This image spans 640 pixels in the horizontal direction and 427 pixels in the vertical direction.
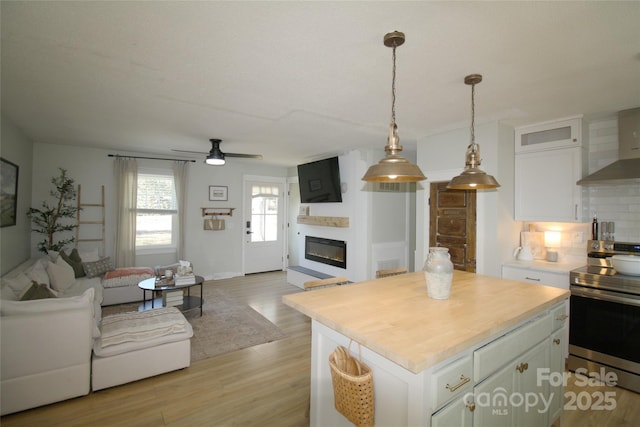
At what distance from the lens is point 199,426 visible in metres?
2.08

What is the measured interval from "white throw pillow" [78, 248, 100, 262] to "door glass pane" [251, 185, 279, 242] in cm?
283

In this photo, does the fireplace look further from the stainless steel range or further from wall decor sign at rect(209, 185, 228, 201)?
the stainless steel range

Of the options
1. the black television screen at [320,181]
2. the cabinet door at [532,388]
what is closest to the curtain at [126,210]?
the black television screen at [320,181]

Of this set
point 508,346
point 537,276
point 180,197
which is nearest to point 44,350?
point 508,346

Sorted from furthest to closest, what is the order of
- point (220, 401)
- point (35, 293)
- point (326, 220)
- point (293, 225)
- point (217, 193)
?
point (293, 225)
point (217, 193)
point (326, 220)
point (35, 293)
point (220, 401)

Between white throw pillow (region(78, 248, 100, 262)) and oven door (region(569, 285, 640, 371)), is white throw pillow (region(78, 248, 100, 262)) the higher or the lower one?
the higher one

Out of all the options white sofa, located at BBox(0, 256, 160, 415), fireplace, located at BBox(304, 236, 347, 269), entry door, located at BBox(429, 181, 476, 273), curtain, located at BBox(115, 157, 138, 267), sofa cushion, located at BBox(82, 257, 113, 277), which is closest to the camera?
white sofa, located at BBox(0, 256, 160, 415)

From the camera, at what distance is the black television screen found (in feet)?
17.3

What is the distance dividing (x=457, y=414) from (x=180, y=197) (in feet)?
18.5

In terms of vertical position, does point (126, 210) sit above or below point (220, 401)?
above

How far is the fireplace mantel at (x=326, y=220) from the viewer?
5.16 metres

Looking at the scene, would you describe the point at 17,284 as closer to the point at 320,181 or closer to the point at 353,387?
the point at 353,387

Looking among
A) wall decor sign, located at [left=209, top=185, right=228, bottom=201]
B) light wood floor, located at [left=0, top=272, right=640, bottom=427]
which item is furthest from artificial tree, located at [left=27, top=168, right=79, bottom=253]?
light wood floor, located at [left=0, top=272, right=640, bottom=427]

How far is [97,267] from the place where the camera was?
460cm
